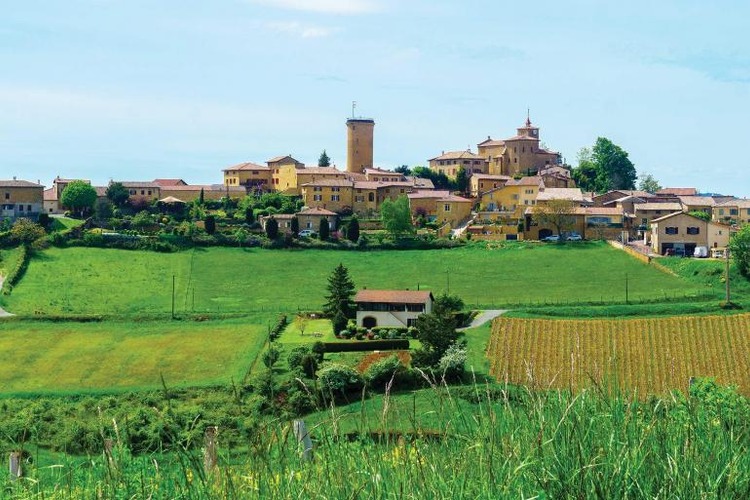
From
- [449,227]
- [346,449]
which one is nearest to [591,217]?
[449,227]

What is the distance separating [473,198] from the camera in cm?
8200

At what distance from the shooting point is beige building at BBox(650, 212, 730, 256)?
61.7 metres

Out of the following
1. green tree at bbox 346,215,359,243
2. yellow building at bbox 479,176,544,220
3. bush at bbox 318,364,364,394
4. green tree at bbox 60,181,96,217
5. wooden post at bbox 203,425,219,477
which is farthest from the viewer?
yellow building at bbox 479,176,544,220

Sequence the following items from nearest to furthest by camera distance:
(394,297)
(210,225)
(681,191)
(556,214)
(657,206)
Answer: (394,297), (210,225), (556,214), (657,206), (681,191)

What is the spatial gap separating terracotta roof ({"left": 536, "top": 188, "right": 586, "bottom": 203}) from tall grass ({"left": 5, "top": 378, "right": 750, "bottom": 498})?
192 feet

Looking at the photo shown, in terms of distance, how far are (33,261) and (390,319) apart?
76.3ft

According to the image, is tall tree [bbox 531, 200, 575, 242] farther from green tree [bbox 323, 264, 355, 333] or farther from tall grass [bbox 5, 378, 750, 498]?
tall grass [bbox 5, 378, 750, 498]

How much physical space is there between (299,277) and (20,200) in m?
23.6

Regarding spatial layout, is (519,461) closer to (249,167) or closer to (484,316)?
(484,316)

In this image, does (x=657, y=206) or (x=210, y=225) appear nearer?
(x=210, y=225)

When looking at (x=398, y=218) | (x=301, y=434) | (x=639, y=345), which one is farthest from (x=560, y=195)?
(x=301, y=434)

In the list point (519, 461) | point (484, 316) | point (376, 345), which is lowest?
point (376, 345)

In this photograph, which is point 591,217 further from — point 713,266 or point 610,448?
point 610,448

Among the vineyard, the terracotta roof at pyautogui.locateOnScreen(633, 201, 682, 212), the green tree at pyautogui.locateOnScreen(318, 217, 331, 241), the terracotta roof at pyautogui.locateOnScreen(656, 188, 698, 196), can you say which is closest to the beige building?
the terracotta roof at pyautogui.locateOnScreen(633, 201, 682, 212)
